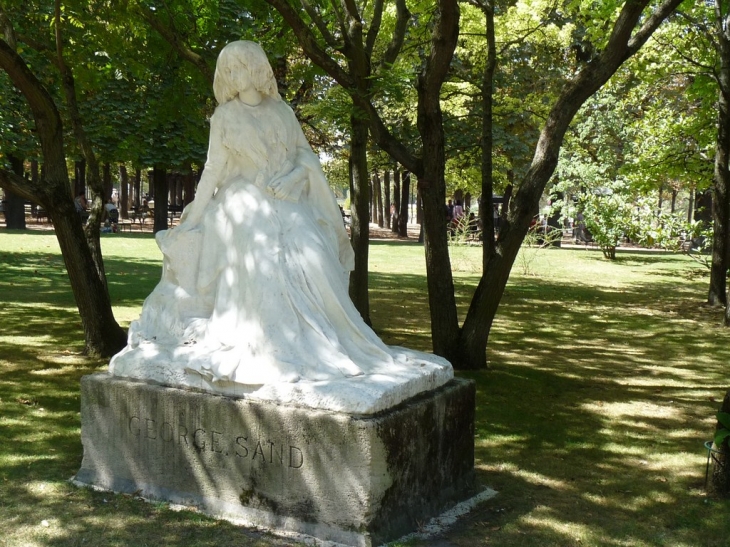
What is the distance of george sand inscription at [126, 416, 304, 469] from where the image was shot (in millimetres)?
4551

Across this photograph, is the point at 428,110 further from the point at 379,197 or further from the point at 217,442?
the point at 379,197

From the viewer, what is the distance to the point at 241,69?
204 inches

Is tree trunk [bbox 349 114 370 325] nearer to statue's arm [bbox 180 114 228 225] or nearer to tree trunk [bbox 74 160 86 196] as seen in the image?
statue's arm [bbox 180 114 228 225]

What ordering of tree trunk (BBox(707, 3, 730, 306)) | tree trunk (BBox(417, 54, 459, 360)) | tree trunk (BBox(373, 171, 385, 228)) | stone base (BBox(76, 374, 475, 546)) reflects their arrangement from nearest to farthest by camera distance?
stone base (BBox(76, 374, 475, 546)) → tree trunk (BBox(417, 54, 459, 360)) → tree trunk (BBox(707, 3, 730, 306)) → tree trunk (BBox(373, 171, 385, 228))

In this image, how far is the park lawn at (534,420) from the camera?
4.77 meters

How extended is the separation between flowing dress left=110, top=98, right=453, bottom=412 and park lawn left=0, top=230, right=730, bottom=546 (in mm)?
831

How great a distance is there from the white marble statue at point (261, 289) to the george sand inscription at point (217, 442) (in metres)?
0.25

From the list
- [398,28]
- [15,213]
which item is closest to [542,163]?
[398,28]

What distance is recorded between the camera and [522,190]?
8461mm

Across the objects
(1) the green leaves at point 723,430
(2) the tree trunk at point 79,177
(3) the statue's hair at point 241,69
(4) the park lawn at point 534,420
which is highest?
(2) the tree trunk at point 79,177

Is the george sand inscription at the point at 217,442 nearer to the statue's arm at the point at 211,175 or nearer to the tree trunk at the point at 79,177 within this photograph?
the statue's arm at the point at 211,175

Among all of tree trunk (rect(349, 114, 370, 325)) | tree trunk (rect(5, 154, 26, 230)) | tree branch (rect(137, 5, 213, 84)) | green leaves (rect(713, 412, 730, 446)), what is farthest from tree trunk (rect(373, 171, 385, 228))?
green leaves (rect(713, 412, 730, 446))

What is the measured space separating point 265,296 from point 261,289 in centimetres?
5

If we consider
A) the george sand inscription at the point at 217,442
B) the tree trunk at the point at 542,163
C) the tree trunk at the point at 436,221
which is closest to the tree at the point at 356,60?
the tree trunk at the point at 436,221
